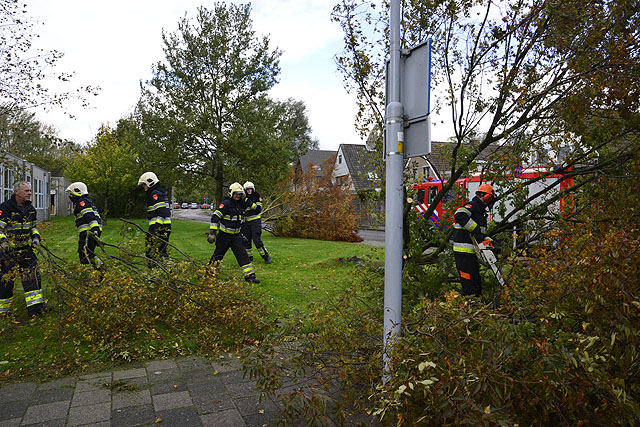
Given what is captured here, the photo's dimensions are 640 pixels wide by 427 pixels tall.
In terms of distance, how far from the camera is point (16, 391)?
149 inches

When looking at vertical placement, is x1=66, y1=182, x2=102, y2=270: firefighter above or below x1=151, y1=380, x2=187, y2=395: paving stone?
above

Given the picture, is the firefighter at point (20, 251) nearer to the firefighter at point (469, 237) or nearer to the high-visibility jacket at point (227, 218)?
the high-visibility jacket at point (227, 218)

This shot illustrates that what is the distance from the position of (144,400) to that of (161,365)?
79 centimetres

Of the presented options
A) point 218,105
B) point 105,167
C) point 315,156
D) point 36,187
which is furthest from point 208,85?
point 315,156

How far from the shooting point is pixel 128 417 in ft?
11.0

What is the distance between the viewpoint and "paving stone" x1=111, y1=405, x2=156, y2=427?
3.27 meters

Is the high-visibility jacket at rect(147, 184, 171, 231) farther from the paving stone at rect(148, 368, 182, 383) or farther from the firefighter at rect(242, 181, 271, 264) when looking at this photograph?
the paving stone at rect(148, 368, 182, 383)

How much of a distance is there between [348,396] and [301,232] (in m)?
15.5

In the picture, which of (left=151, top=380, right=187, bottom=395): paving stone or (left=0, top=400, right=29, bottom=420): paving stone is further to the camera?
(left=151, top=380, right=187, bottom=395): paving stone

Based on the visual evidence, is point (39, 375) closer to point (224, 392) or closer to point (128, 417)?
point (128, 417)

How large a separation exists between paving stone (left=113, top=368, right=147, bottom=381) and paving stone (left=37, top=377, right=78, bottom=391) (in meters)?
0.34

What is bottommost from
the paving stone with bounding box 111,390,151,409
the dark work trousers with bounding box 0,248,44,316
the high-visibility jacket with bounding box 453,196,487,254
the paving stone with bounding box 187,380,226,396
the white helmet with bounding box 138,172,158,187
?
the paving stone with bounding box 111,390,151,409

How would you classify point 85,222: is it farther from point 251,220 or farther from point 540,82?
point 540,82

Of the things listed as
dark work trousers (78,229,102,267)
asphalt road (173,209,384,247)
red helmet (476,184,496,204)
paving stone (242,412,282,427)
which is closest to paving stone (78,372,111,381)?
paving stone (242,412,282,427)
